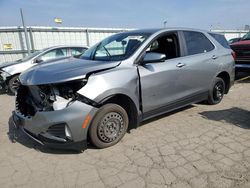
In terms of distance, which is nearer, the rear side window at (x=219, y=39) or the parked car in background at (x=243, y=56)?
the rear side window at (x=219, y=39)

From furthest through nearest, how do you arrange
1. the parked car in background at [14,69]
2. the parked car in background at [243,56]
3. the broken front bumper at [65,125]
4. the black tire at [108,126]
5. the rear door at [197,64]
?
the parked car in background at [243,56] → the parked car in background at [14,69] → the rear door at [197,64] → the black tire at [108,126] → the broken front bumper at [65,125]

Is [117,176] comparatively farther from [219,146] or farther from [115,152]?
[219,146]

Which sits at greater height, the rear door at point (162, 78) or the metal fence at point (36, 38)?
the metal fence at point (36, 38)

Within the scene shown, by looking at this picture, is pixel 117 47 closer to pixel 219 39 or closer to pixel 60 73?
pixel 60 73

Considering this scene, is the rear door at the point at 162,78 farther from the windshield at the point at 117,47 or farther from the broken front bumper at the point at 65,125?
→ the broken front bumper at the point at 65,125

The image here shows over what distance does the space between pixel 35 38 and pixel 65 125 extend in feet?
34.9

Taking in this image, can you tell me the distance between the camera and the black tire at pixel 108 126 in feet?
10.5

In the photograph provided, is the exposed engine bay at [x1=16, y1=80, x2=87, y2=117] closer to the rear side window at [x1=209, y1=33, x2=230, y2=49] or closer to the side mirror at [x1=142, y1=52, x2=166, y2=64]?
the side mirror at [x1=142, y1=52, x2=166, y2=64]

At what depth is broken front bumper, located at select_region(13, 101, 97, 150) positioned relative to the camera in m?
2.93

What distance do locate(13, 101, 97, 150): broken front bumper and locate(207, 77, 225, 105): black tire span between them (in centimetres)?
311

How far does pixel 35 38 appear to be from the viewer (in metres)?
12.1

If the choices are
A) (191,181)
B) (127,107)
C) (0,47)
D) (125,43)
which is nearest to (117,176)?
(191,181)

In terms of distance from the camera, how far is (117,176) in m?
2.74

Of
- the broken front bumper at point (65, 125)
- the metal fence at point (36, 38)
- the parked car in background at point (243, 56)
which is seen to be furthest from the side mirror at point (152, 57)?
the metal fence at point (36, 38)
